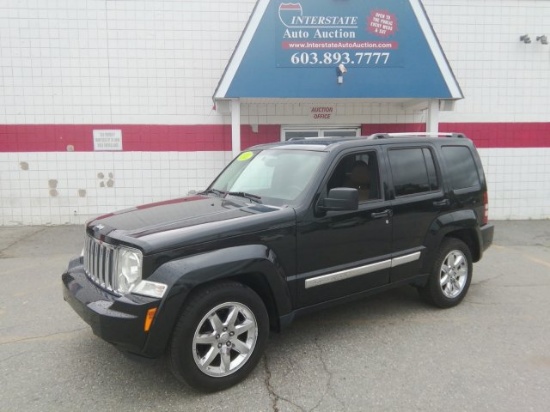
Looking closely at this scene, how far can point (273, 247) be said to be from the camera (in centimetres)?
343

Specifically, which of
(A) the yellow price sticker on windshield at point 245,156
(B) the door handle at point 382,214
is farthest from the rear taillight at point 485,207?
(A) the yellow price sticker on windshield at point 245,156

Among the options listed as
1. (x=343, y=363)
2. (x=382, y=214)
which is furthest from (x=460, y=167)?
(x=343, y=363)

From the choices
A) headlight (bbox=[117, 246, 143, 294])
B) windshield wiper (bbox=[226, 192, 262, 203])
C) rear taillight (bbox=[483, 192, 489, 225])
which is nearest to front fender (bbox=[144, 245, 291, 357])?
headlight (bbox=[117, 246, 143, 294])

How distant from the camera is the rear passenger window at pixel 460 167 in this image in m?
4.84

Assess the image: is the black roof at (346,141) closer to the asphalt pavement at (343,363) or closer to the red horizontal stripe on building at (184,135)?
the asphalt pavement at (343,363)

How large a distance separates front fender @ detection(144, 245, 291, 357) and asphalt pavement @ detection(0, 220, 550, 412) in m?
0.57

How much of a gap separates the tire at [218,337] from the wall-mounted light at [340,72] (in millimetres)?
6376

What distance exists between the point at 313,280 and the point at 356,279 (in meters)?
0.52

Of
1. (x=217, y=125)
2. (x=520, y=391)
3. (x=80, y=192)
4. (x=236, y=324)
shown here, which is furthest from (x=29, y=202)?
(x=520, y=391)

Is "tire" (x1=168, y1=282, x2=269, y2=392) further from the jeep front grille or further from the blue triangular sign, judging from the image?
the blue triangular sign

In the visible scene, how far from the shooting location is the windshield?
12.6 feet

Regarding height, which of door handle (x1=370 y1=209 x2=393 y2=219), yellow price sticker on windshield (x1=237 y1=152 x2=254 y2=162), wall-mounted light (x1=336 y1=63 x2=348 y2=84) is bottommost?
door handle (x1=370 y1=209 x2=393 y2=219)

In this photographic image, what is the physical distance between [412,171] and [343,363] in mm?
2032

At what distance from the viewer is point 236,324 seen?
130 inches
